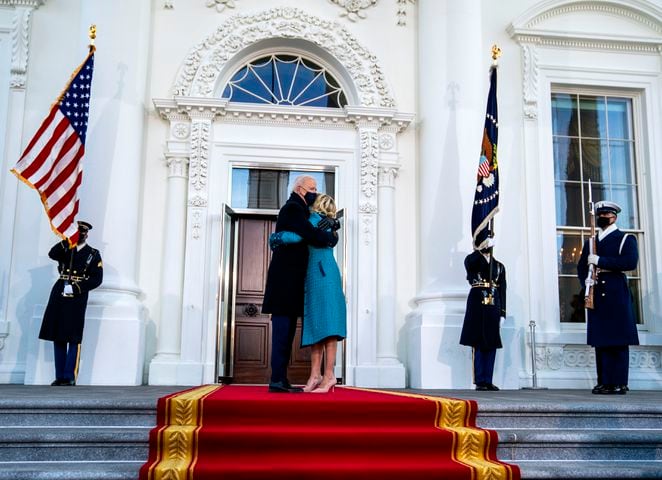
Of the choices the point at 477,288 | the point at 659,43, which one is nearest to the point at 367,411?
the point at 477,288

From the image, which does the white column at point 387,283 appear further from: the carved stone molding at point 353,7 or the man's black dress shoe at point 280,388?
the man's black dress shoe at point 280,388

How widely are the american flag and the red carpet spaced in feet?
11.4

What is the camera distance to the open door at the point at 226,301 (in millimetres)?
8914

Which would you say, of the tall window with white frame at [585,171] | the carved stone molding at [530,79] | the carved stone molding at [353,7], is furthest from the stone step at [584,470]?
the carved stone molding at [353,7]

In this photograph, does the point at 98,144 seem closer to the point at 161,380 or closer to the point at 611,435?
the point at 161,380

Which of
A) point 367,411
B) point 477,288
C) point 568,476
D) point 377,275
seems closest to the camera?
point 568,476

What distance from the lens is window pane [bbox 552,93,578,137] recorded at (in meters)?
9.88

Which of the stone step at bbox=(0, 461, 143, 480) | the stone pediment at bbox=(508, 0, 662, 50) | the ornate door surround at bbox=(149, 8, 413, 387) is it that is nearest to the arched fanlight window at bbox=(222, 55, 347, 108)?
the ornate door surround at bbox=(149, 8, 413, 387)

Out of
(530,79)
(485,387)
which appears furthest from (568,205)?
(485,387)

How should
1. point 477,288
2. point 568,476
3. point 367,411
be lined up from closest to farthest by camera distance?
point 568,476, point 367,411, point 477,288

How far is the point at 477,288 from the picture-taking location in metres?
7.96

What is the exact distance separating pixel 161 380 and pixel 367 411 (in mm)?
4505

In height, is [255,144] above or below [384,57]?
below

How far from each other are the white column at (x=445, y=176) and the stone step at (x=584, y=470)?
385 centimetres
